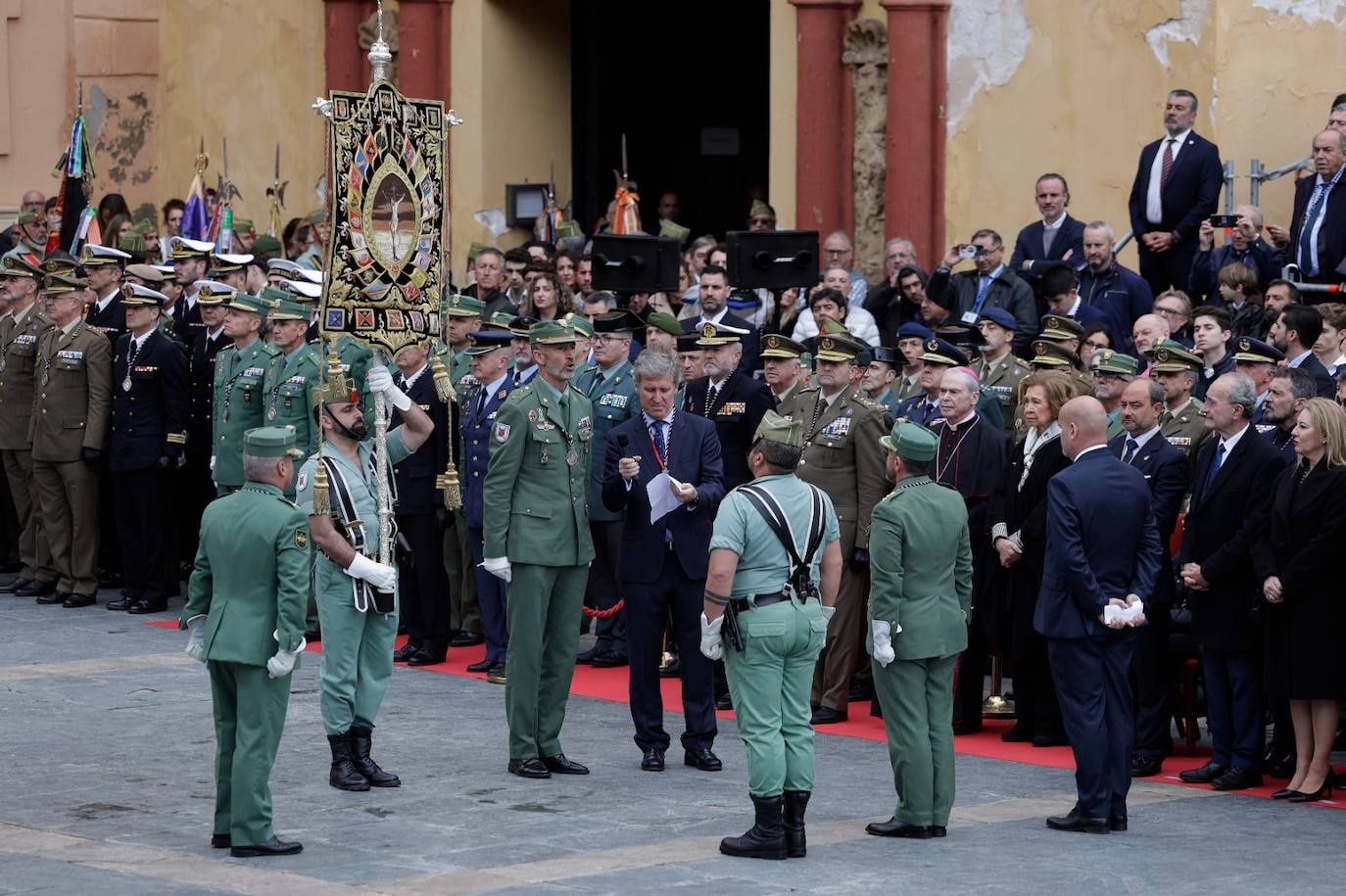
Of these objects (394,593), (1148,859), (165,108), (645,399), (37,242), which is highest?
(165,108)

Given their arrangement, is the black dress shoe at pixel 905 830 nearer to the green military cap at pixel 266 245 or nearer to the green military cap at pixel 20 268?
the green military cap at pixel 20 268

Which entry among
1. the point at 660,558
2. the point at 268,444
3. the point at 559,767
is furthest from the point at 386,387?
the point at 559,767

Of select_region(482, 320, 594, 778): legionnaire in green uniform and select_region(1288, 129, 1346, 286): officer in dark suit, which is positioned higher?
select_region(1288, 129, 1346, 286): officer in dark suit

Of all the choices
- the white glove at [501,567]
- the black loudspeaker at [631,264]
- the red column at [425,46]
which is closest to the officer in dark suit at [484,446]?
the black loudspeaker at [631,264]

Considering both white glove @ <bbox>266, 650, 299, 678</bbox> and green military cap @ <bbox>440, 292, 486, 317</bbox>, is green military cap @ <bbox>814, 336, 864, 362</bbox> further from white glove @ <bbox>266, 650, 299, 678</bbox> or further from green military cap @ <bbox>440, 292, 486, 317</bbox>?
white glove @ <bbox>266, 650, 299, 678</bbox>

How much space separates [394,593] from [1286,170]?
8.80m

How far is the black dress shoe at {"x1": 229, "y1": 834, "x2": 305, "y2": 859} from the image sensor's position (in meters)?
9.11

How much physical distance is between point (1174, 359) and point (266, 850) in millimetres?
5409

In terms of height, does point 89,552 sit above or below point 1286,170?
below

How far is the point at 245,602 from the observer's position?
30.0 feet

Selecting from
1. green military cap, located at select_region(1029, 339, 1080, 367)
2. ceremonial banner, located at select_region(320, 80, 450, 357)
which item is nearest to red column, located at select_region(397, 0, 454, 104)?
green military cap, located at select_region(1029, 339, 1080, 367)

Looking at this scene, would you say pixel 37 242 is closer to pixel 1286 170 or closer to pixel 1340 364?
pixel 1286 170

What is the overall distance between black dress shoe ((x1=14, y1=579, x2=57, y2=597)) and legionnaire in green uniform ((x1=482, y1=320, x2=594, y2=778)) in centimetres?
684

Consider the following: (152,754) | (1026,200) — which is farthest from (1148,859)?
(1026,200)
